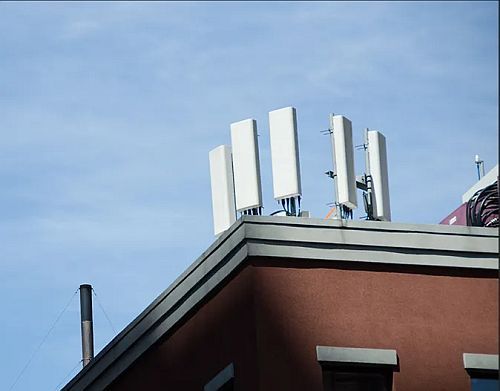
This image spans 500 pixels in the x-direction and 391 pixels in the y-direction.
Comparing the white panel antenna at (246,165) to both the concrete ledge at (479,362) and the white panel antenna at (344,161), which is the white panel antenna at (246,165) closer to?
the white panel antenna at (344,161)

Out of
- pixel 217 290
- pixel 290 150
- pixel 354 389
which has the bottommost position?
pixel 354 389

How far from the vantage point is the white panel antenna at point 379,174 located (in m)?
26.4

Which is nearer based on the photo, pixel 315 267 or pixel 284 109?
pixel 315 267

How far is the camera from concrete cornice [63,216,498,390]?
2358 cm

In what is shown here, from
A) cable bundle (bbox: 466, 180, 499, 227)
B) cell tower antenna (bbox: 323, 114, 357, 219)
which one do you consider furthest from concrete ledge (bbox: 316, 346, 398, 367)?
cable bundle (bbox: 466, 180, 499, 227)

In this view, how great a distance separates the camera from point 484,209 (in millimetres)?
27984

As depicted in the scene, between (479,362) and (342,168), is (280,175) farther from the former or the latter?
(479,362)

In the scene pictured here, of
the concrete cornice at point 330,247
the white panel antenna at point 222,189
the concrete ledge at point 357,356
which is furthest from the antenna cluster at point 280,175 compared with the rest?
the concrete ledge at point 357,356

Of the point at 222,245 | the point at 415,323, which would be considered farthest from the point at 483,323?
the point at 222,245

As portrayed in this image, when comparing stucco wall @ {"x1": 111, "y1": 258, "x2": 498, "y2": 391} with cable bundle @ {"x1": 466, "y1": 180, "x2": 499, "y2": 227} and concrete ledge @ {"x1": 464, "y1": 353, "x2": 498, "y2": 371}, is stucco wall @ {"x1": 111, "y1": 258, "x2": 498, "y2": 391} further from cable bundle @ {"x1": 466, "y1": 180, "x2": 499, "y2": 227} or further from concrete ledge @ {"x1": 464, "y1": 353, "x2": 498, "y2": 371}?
cable bundle @ {"x1": 466, "y1": 180, "x2": 499, "y2": 227}

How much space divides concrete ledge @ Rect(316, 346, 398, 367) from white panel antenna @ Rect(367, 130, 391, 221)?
3513mm

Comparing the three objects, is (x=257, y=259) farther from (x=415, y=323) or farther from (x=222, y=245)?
(x=415, y=323)

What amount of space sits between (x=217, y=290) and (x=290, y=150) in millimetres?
2839

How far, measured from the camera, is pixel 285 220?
77.9ft
